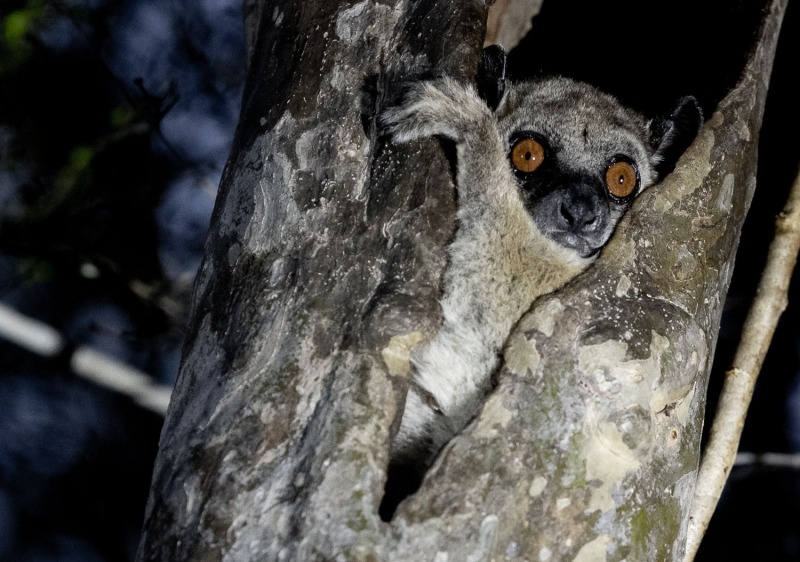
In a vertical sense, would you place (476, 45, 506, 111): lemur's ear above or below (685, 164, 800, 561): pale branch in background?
above

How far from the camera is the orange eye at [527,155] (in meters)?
3.08

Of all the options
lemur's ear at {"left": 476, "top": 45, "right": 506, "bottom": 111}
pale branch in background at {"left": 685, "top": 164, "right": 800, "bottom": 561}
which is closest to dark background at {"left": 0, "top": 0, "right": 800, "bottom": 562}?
pale branch in background at {"left": 685, "top": 164, "right": 800, "bottom": 561}

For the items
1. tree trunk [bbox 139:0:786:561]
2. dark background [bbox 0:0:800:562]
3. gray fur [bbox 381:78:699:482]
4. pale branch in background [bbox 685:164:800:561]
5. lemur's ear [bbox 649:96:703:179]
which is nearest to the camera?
tree trunk [bbox 139:0:786:561]

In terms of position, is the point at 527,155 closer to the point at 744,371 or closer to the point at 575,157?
the point at 575,157

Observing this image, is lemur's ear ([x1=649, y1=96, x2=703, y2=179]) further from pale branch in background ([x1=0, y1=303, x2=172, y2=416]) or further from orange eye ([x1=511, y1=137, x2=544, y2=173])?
pale branch in background ([x1=0, y1=303, x2=172, y2=416])

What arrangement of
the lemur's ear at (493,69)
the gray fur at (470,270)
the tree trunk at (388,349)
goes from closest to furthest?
the tree trunk at (388,349) < the gray fur at (470,270) < the lemur's ear at (493,69)

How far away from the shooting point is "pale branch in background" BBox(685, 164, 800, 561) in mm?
2824

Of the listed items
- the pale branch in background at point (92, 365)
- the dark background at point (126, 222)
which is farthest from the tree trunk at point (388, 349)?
the pale branch in background at point (92, 365)

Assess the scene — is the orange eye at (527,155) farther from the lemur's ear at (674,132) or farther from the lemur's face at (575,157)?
the lemur's ear at (674,132)

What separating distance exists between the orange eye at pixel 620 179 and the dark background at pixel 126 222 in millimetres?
1058

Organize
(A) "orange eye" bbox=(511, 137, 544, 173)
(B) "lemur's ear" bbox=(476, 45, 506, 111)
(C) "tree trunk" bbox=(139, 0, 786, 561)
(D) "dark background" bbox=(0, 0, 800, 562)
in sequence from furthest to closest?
(D) "dark background" bbox=(0, 0, 800, 562)
(A) "orange eye" bbox=(511, 137, 544, 173)
(B) "lemur's ear" bbox=(476, 45, 506, 111)
(C) "tree trunk" bbox=(139, 0, 786, 561)

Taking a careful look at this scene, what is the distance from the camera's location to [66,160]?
546 centimetres

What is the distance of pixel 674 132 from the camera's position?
11.3ft

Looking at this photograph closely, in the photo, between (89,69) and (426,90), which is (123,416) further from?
(426,90)
